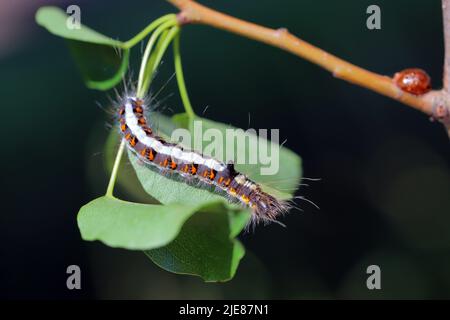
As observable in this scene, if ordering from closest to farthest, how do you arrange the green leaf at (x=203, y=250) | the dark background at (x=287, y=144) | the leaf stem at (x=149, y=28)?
the green leaf at (x=203, y=250) → the leaf stem at (x=149, y=28) → the dark background at (x=287, y=144)

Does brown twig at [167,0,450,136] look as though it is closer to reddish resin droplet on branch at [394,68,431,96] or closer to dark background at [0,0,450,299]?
reddish resin droplet on branch at [394,68,431,96]

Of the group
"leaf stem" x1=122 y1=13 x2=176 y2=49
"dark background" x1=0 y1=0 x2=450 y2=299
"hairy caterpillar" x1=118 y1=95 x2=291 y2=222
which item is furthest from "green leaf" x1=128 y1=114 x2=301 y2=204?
"dark background" x1=0 y1=0 x2=450 y2=299

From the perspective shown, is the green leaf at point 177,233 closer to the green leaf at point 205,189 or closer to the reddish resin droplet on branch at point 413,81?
the green leaf at point 205,189

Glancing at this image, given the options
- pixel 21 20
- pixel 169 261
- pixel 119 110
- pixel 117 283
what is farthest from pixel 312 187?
pixel 169 261

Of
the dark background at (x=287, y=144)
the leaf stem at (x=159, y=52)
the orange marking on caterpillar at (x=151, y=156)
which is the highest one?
the dark background at (x=287, y=144)

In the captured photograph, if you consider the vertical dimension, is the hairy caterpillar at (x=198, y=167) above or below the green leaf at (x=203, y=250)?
above

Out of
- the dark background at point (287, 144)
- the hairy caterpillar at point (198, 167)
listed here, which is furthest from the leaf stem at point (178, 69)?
the dark background at point (287, 144)

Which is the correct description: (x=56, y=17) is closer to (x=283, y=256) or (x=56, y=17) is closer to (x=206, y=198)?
(x=206, y=198)

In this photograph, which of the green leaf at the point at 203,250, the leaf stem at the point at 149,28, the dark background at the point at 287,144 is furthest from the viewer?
the dark background at the point at 287,144
